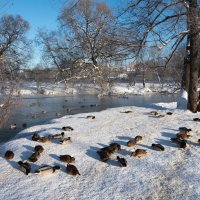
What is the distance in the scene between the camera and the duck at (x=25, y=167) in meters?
6.84

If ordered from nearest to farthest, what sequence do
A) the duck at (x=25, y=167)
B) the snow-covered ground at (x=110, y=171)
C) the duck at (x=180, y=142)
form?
the snow-covered ground at (x=110, y=171)
the duck at (x=25, y=167)
the duck at (x=180, y=142)

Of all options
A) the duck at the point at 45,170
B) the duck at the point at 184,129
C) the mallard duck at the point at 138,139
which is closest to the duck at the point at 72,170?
the duck at the point at 45,170

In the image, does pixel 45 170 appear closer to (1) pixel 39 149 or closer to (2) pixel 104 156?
(1) pixel 39 149

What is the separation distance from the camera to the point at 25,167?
6.92 meters

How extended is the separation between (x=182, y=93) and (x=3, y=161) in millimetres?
9613

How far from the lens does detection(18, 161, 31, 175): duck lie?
6.84 meters

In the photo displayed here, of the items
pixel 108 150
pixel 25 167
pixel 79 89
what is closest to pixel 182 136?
pixel 108 150

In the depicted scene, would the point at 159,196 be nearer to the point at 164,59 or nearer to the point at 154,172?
the point at 154,172

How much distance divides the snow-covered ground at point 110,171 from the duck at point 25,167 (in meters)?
0.08

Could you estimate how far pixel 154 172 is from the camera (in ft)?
22.7

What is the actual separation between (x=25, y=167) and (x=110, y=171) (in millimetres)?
1696

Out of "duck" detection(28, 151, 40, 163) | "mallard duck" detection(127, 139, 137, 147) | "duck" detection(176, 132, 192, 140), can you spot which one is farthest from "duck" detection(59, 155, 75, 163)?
"duck" detection(176, 132, 192, 140)

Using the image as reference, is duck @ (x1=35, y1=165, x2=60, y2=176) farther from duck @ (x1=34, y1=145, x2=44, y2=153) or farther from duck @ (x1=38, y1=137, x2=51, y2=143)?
duck @ (x1=38, y1=137, x2=51, y2=143)

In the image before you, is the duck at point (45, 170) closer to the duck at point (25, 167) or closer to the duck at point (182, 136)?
the duck at point (25, 167)
